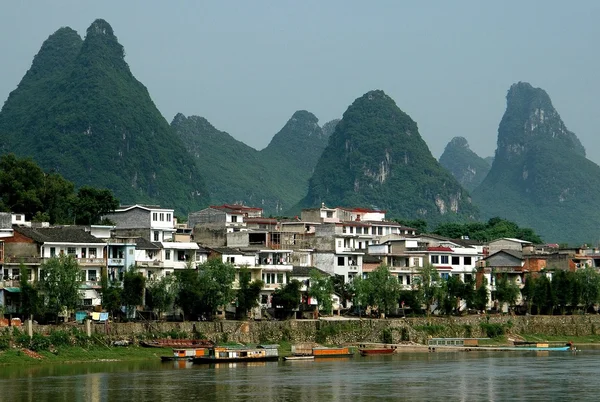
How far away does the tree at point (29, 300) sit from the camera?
2509 inches

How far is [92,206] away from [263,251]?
17932mm

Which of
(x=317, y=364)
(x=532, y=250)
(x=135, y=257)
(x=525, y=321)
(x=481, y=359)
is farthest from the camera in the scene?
(x=532, y=250)

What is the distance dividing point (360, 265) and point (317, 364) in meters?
25.7

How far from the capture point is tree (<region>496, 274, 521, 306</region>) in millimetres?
86625

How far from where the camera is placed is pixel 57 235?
69.9 m

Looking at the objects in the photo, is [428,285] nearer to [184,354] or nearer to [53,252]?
[184,354]

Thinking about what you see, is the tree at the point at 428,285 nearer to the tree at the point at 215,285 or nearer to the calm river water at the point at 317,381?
the calm river water at the point at 317,381

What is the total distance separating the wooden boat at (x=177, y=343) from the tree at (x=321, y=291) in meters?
12.1

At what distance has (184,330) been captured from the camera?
2709 inches

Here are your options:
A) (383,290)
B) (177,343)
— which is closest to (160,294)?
(177,343)

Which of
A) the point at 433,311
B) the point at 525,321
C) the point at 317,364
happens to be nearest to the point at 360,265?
the point at 433,311

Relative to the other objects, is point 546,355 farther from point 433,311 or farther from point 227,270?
point 227,270

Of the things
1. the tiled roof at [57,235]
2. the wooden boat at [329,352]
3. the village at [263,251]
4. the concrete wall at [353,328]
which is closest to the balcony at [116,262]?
the village at [263,251]

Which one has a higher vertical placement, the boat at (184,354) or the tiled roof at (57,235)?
the tiled roof at (57,235)
